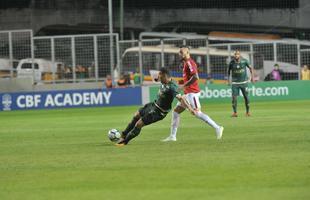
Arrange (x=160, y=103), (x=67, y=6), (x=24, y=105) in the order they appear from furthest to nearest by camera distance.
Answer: (x=67, y=6) < (x=24, y=105) < (x=160, y=103)

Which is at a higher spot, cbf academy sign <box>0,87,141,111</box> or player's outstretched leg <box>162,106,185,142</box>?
player's outstretched leg <box>162,106,185,142</box>

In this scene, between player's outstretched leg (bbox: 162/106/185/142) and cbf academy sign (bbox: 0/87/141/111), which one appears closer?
player's outstretched leg (bbox: 162/106/185/142)

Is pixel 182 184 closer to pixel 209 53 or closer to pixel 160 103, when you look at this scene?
pixel 160 103

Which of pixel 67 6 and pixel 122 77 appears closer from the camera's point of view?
pixel 122 77

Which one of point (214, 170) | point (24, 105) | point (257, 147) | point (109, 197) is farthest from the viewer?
point (24, 105)

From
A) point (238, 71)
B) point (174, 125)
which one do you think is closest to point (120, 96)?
point (238, 71)

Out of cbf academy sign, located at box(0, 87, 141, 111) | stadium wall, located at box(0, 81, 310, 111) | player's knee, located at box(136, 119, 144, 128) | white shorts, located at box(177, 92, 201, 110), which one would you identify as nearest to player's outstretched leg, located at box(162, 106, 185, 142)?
white shorts, located at box(177, 92, 201, 110)

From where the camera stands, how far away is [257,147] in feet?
51.4

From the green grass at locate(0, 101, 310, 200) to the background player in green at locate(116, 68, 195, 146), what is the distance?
440 mm

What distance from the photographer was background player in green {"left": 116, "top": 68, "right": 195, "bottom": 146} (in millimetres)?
16844

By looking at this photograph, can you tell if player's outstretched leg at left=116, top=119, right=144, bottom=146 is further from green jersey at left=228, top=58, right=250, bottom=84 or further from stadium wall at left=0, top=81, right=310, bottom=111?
stadium wall at left=0, top=81, right=310, bottom=111

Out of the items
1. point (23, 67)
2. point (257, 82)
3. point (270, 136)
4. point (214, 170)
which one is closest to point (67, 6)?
point (23, 67)

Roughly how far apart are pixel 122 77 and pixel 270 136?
2366cm

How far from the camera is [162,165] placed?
13.2 metres
